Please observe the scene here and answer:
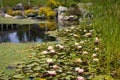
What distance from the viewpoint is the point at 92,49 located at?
6.13m

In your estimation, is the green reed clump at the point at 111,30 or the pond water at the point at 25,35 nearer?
the green reed clump at the point at 111,30

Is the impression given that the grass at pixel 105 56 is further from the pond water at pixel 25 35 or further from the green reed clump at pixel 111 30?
the pond water at pixel 25 35

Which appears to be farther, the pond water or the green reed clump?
the pond water

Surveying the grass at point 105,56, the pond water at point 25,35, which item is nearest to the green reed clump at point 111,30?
the grass at point 105,56

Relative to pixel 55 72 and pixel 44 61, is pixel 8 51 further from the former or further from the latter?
pixel 55 72

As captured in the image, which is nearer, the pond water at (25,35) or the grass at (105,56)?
the grass at (105,56)

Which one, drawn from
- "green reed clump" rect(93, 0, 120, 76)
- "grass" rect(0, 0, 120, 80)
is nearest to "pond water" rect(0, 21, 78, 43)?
"grass" rect(0, 0, 120, 80)

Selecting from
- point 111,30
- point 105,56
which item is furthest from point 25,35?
point 111,30

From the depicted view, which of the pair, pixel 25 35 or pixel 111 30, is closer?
pixel 111 30

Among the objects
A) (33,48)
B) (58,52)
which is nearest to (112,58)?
(58,52)

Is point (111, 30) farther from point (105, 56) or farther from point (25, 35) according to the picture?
point (25, 35)

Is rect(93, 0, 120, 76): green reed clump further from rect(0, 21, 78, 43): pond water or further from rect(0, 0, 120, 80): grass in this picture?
rect(0, 21, 78, 43): pond water

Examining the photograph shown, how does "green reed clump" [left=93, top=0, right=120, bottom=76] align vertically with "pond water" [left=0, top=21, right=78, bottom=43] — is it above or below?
above

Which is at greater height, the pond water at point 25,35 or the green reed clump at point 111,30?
the green reed clump at point 111,30
